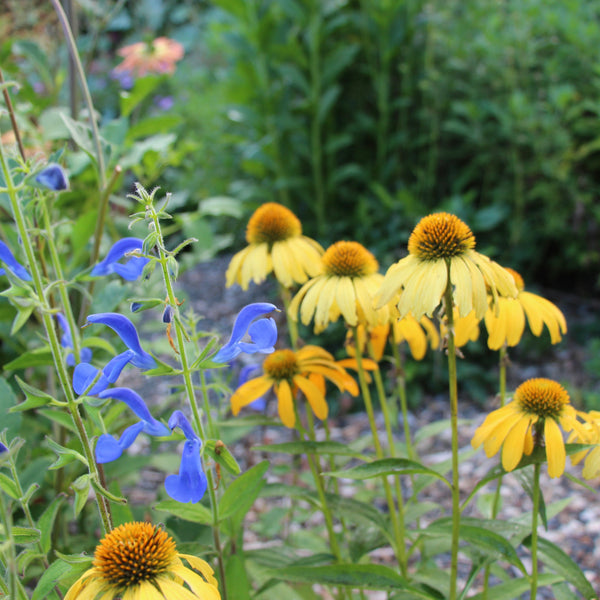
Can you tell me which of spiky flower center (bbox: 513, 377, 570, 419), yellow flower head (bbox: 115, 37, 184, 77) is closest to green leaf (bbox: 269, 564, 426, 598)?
spiky flower center (bbox: 513, 377, 570, 419)

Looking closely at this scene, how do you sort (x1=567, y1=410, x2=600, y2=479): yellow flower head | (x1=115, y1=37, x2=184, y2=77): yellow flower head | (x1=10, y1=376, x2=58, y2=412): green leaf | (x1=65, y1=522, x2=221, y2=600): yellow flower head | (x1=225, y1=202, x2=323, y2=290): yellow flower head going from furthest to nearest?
(x1=115, y1=37, x2=184, y2=77): yellow flower head, (x1=225, y1=202, x2=323, y2=290): yellow flower head, (x1=567, y1=410, x2=600, y2=479): yellow flower head, (x1=10, y1=376, x2=58, y2=412): green leaf, (x1=65, y1=522, x2=221, y2=600): yellow flower head

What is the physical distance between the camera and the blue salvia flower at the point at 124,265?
3.34ft

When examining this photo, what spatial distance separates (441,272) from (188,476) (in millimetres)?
471

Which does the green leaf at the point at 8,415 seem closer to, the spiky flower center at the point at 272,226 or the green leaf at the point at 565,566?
the spiky flower center at the point at 272,226

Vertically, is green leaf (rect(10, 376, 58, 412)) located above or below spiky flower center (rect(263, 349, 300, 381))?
above

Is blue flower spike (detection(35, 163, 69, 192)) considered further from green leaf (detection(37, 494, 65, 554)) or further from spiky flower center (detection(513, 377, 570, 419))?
spiky flower center (detection(513, 377, 570, 419))

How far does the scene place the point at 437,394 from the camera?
2979 mm

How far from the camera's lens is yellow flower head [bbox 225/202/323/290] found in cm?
125

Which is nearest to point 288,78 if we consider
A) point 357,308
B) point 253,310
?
point 357,308

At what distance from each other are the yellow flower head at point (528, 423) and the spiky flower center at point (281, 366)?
387 mm

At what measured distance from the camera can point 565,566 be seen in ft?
3.38

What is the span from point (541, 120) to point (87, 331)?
2.60 m

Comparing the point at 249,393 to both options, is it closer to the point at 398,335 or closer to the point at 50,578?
the point at 398,335

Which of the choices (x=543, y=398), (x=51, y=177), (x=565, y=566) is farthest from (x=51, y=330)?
(x=565, y=566)
